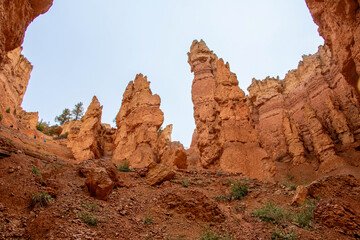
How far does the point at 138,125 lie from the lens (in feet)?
76.0

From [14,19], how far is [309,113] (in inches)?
1368

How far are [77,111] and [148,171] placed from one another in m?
41.5

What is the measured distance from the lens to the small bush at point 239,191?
11391mm

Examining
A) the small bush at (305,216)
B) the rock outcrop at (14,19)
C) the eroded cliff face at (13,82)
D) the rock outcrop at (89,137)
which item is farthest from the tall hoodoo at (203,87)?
the eroded cliff face at (13,82)

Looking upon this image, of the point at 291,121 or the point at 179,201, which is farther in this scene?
the point at 291,121

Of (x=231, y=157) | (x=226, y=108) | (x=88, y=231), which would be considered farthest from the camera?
(x=226, y=108)

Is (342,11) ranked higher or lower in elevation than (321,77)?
lower

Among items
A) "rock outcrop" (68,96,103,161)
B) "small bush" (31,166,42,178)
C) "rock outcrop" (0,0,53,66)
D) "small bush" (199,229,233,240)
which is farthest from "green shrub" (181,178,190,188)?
"rock outcrop" (68,96,103,161)

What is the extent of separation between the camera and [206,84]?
110 ft

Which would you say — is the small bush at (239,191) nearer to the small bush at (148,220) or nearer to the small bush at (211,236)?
the small bush at (211,236)

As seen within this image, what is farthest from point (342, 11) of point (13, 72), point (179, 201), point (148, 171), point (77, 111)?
point (77, 111)

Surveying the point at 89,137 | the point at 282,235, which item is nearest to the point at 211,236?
the point at 282,235

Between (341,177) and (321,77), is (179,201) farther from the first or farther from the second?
(321,77)

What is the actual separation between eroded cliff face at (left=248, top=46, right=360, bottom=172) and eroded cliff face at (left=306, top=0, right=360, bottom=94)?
1855cm
